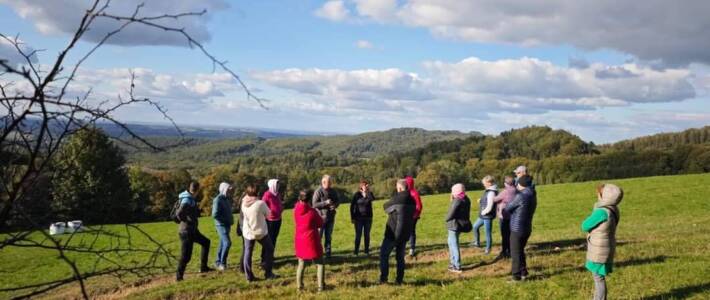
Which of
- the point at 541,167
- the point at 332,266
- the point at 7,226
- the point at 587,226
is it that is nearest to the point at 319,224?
the point at 332,266

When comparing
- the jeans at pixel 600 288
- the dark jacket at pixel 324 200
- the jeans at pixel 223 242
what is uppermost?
the dark jacket at pixel 324 200

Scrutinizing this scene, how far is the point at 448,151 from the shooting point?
483 ft

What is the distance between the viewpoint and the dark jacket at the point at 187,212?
447 inches

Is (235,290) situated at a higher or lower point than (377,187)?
higher

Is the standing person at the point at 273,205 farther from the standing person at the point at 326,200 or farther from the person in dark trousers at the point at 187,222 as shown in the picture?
the person in dark trousers at the point at 187,222

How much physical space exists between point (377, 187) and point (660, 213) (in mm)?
60341

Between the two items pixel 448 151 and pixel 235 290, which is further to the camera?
pixel 448 151

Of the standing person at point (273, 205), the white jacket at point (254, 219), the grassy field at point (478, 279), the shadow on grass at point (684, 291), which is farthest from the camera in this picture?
the standing person at point (273, 205)

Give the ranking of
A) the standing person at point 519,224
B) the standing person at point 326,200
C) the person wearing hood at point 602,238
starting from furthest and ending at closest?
1. the standing person at point 326,200
2. the standing person at point 519,224
3. the person wearing hood at point 602,238

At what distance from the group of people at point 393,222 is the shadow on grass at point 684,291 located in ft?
4.38

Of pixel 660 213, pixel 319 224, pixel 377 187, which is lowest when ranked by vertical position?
pixel 377 187

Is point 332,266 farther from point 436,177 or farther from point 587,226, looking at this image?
point 436,177

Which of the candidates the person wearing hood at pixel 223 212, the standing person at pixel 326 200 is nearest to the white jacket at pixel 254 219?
the person wearing hood at pixel 223 212

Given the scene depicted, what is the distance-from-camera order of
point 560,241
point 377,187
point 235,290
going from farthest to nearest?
point 377,187 < point 560,241 < point 235,290
